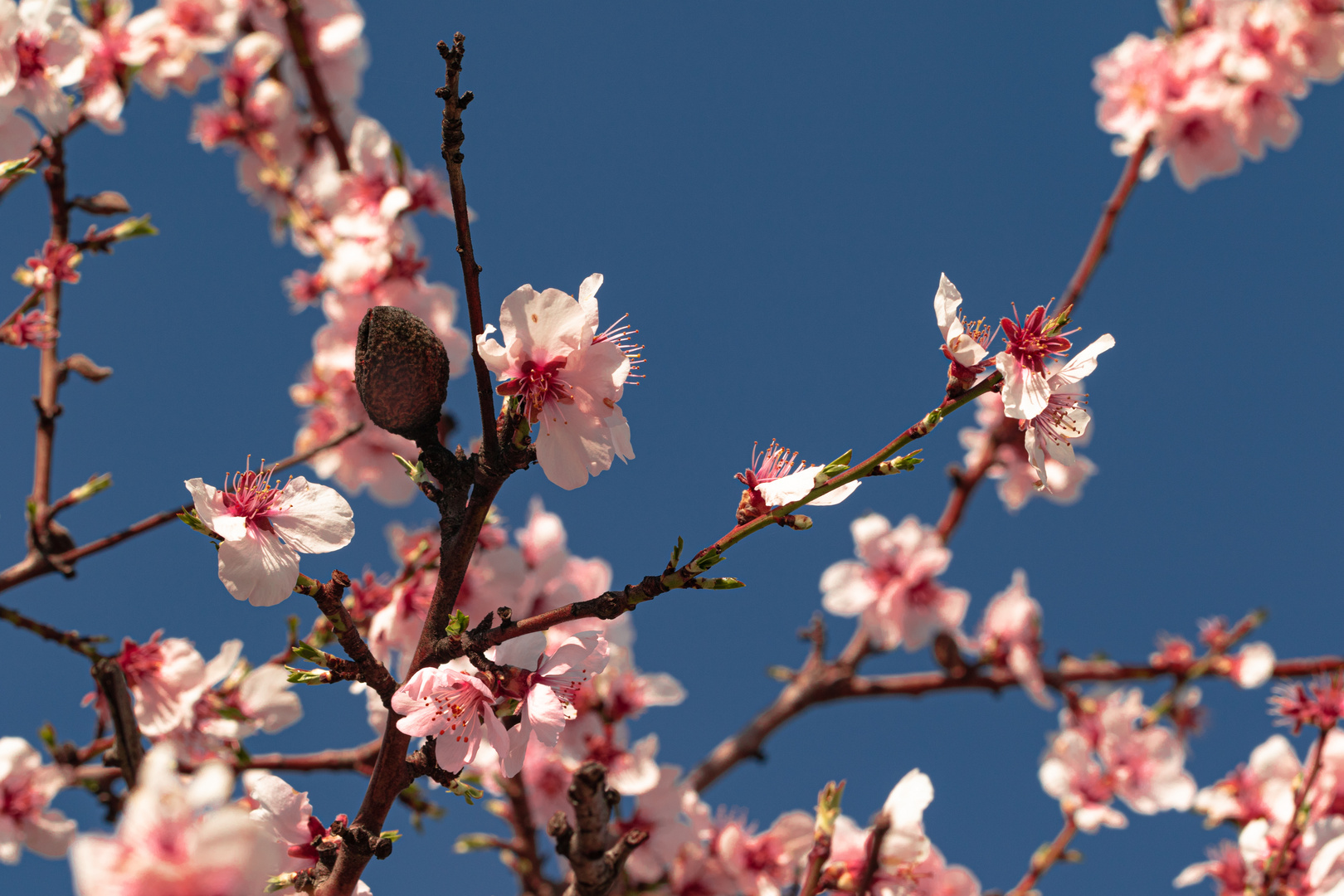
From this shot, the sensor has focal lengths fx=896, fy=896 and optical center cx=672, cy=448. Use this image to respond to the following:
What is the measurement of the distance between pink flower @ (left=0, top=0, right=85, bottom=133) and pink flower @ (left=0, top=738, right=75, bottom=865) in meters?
1.97

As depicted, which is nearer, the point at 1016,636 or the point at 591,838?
the point at 591,838

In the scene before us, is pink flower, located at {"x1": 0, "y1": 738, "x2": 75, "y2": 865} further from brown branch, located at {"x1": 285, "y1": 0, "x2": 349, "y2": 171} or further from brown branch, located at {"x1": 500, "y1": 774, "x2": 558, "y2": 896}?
brown branch, located at {"x1": 285, "y1": 0, "x2": 349, "y2": 171}

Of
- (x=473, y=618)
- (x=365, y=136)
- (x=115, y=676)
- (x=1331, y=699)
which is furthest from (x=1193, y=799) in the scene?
(x=365, y=136)

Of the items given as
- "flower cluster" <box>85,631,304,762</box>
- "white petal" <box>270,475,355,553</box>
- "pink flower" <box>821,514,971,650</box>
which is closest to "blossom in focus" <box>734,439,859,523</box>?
"white petal" <box>270,475,355,553</box>

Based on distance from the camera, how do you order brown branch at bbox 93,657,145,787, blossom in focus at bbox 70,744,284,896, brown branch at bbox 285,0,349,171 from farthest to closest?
brown branch at bbox 285,0,349,171 < brown branch at bbox 93,657,145,787 < blossom in focus at bbox 70,744,284,896

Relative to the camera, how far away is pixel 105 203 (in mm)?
3154

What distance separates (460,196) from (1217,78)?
480cm

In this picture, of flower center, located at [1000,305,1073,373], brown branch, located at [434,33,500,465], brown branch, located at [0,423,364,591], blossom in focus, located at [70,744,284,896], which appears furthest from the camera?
brown branch, located at [0,423,364,591]

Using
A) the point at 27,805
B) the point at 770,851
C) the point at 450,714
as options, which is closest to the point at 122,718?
the point at 450,714

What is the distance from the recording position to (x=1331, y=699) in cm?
296

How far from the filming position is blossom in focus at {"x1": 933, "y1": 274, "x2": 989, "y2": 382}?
161 centimetres

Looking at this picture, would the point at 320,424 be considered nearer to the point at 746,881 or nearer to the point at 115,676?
the point at 115,676

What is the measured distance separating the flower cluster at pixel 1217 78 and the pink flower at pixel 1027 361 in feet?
11.4

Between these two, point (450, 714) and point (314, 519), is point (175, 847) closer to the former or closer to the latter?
point (450, 714)
